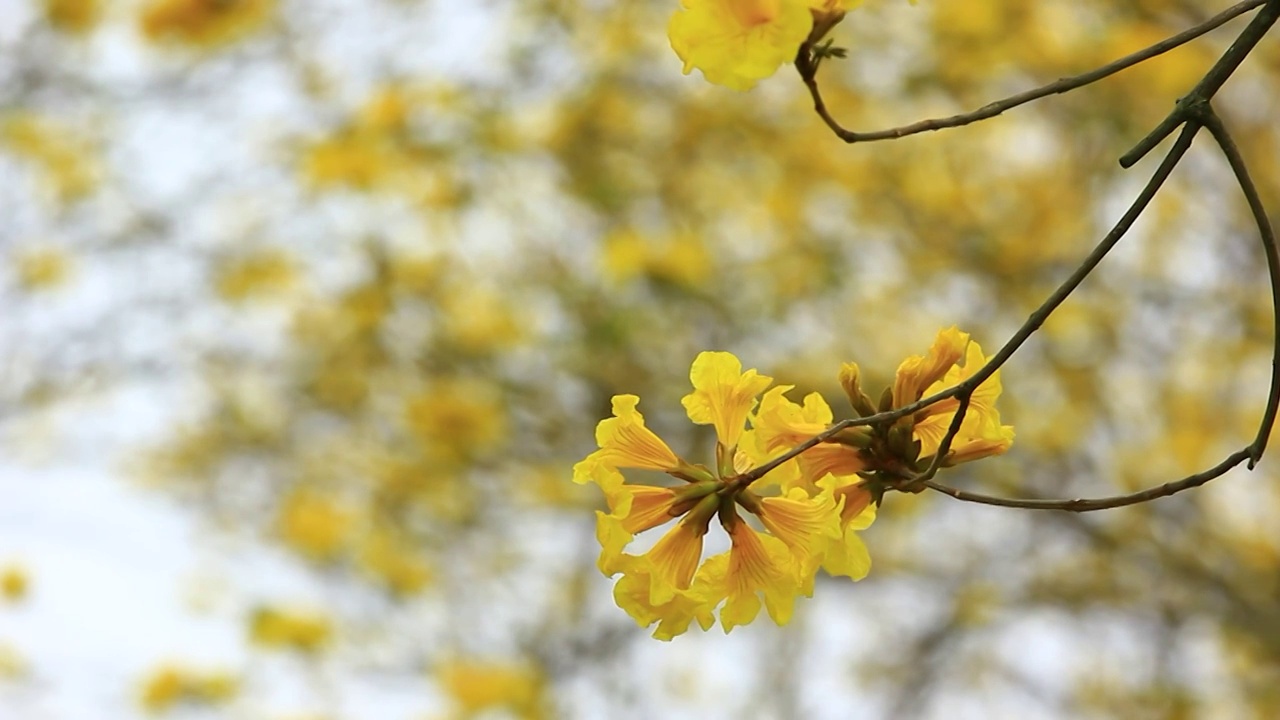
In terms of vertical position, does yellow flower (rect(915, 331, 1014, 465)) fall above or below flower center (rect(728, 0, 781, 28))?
below

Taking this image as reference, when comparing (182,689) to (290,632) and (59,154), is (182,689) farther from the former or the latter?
(59,154)

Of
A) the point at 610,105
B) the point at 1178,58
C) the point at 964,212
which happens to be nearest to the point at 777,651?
the point at 964,212

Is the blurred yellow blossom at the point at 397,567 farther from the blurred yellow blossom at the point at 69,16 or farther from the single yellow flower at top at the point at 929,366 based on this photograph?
the single yellow flower at top at the point at 929,366

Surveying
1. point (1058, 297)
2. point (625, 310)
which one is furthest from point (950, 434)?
point (625, 310)

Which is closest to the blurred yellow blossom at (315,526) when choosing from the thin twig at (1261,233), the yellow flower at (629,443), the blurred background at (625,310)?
the blurred background at (625,310)

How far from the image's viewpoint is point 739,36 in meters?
0.39

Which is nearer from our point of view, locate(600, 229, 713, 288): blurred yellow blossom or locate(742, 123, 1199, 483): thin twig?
locate(742, 123, 1199, 483): thin twig

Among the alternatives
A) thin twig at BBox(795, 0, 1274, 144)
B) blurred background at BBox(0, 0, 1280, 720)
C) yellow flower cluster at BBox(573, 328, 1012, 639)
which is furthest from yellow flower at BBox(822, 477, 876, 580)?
blurred background at BBox(0, 0, 1280, 720)

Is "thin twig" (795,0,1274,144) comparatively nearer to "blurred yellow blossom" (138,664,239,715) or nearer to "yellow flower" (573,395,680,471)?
"yellow flower" (573,395,680,471)

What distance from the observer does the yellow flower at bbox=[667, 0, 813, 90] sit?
0.38 metres

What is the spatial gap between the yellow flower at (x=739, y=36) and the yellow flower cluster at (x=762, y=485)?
0.09m

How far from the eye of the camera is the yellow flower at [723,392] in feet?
1.43

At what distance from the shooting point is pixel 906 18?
6.68 feet

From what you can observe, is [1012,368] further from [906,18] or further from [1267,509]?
[906,18]
